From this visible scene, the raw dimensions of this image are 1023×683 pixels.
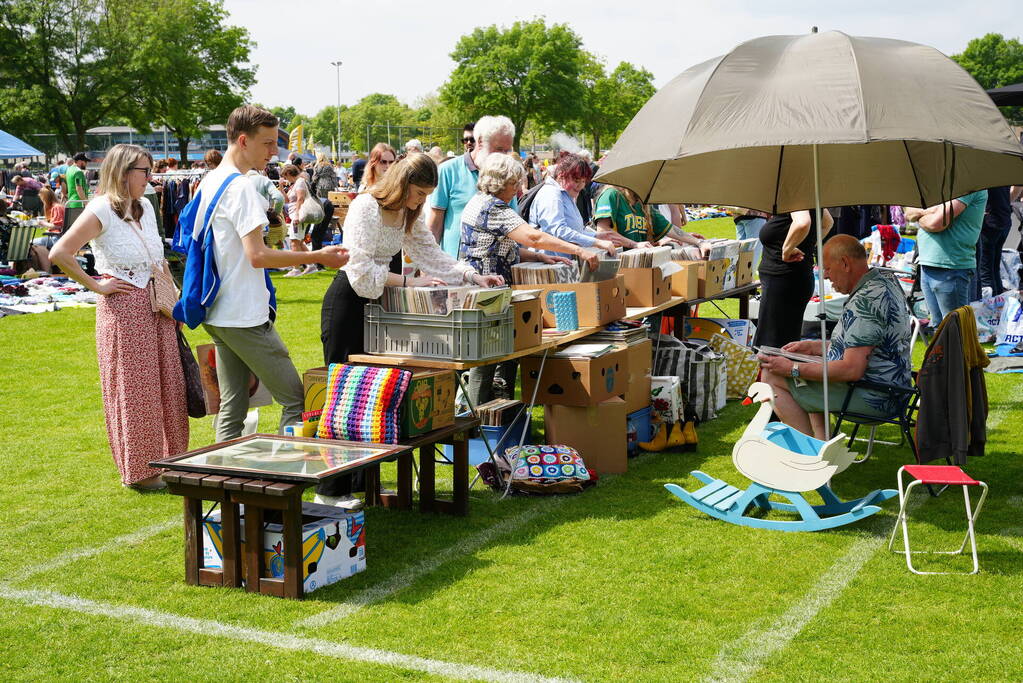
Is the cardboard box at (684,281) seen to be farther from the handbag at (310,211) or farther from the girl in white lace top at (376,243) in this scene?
the handbag at (310,211)

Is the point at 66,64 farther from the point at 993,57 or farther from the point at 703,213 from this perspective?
the point at 993,57

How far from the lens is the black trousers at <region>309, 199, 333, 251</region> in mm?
18297

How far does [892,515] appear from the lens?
5473 mm

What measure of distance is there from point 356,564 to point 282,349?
1.29 m

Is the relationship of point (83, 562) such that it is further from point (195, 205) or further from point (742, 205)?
point (742, 205)

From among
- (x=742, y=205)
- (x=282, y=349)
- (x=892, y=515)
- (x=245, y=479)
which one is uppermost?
(x=742, y=205)

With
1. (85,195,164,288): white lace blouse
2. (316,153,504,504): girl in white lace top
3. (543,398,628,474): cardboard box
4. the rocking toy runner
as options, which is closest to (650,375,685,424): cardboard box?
(543,398,628,474): cardboard box

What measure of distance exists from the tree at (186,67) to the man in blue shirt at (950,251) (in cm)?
5328

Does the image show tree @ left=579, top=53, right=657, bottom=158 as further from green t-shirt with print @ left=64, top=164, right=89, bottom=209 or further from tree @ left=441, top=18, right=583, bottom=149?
green t-shirt with print @ left=64, top=164, right=89, bottom=209

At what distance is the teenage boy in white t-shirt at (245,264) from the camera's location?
16.7ft

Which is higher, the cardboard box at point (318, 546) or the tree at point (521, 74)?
the tree at point (521, 74)

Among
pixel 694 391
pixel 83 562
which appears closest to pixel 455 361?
pixel 83 562

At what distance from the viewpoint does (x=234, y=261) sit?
5211 mm

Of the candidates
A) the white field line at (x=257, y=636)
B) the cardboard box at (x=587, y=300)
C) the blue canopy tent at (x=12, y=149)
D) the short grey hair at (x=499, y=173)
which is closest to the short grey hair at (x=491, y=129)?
the short grey hair at (x=499, y=173)
